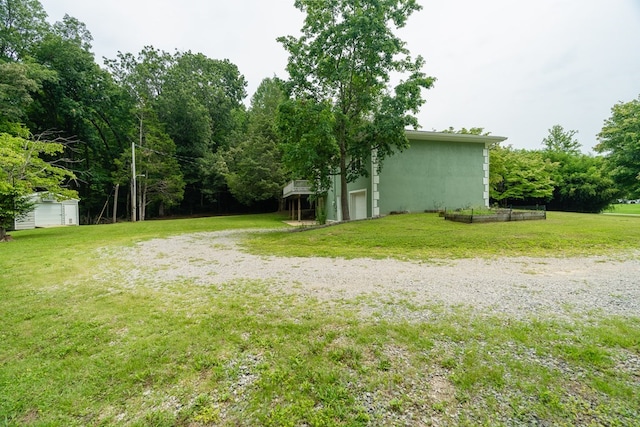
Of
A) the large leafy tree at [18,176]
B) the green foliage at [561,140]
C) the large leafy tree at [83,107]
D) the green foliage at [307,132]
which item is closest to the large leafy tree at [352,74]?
the green foliage at [307,132]

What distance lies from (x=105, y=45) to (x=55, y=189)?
23.4m

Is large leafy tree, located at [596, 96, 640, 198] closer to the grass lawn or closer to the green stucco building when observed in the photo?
the green stucco building

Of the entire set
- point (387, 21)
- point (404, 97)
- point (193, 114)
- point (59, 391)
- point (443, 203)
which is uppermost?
point (193, 114)

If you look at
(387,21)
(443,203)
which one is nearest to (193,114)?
(387,21)

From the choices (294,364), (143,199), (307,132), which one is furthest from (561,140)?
(143,199)

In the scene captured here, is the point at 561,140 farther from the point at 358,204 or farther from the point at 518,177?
the point at 358,204

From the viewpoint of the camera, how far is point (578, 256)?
623 cm

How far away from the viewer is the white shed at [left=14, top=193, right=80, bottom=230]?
18.2 meters

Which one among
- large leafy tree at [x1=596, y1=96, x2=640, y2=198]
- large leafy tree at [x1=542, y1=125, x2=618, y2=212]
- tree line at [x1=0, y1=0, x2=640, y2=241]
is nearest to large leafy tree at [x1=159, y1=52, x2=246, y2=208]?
tree line at [x1=0, y1=0, x2=640, y2=241]

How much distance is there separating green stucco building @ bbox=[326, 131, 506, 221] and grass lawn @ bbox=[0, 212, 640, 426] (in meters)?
9.98

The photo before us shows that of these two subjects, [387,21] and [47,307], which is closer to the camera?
[47,307]

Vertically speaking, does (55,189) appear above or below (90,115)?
below

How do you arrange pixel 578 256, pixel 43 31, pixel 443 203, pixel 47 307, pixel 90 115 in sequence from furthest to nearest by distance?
pixel 90 115
pixel 43 31
pixel 443 203
pixel 578 256
pixel 47 307

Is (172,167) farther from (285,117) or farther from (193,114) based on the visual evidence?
(285,117)
